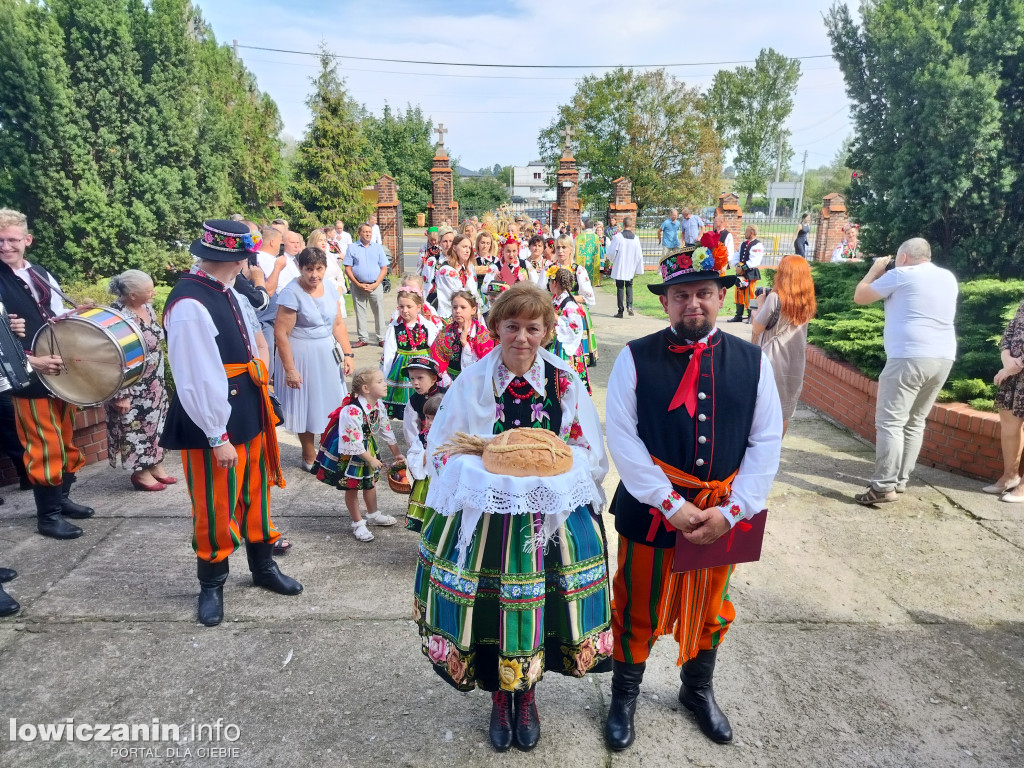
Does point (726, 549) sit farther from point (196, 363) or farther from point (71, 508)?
point (71, 508)

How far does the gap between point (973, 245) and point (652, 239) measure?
20.3 m

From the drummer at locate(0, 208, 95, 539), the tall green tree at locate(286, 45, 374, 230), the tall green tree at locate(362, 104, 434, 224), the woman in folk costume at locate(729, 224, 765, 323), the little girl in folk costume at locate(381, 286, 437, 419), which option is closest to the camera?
the drummer at locate(0, 208, 95, 539)

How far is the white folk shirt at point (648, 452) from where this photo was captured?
2592 millimetres

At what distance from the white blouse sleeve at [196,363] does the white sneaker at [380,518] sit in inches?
66.5

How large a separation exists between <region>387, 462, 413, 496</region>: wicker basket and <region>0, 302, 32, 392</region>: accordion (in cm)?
223

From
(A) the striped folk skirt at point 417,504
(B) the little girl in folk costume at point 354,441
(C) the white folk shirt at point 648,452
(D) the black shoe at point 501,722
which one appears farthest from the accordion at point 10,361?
(C) the white folk shirt at point 648,452

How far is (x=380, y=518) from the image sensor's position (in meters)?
4.87

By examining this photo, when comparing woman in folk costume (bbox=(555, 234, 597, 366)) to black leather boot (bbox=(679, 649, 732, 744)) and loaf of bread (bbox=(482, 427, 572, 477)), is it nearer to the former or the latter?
black leather boot (bbox=(679, 649, 732, 744))

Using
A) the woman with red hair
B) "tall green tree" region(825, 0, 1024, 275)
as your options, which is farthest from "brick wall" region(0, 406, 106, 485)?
"tall green tree" region(825, 0, 1024, 275)

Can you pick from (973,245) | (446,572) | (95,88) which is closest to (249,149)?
(95,88)

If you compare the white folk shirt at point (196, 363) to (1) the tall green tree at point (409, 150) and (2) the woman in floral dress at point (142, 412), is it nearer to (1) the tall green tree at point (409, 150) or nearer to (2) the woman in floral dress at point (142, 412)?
(2) the woman in floral dress at point (142, 412)

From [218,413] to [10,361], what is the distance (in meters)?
1.56

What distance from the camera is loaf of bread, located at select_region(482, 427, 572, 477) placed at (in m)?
2.46

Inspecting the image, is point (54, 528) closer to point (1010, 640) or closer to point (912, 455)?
point (1010, 640)
